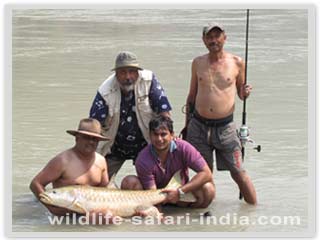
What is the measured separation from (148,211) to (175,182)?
0.30 metres

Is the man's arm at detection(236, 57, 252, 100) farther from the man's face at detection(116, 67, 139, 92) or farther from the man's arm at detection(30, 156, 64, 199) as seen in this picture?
the man's arm at detection(30, 156, 64, 199)

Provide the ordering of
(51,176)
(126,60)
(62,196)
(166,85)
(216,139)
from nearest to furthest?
(62,196)
(51,176)
(126,60)
(216,139)
(166,85)

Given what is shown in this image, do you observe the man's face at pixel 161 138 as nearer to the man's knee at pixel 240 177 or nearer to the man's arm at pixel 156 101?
the man's arm at pixel 156 101

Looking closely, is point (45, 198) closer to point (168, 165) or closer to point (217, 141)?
point (168, 165)

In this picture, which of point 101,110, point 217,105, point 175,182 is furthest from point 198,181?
point 101,110

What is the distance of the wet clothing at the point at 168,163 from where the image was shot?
21.7 ft

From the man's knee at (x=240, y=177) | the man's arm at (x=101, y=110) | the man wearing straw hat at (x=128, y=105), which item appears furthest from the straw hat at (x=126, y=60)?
the man's knee at (x=240, y=177)

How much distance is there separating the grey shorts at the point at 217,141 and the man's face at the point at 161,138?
1.62 ft

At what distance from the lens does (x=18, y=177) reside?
764 cm

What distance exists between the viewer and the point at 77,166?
652 cm

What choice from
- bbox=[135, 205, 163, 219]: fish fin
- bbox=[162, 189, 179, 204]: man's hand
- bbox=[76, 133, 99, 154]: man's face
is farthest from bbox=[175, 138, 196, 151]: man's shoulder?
bbox=[76, 133, 99, 154]: man's face

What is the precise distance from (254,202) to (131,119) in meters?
1.13

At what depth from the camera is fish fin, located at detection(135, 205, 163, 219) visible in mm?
6457

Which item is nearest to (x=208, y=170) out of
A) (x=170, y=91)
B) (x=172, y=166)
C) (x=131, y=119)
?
(x=172, y=166)
